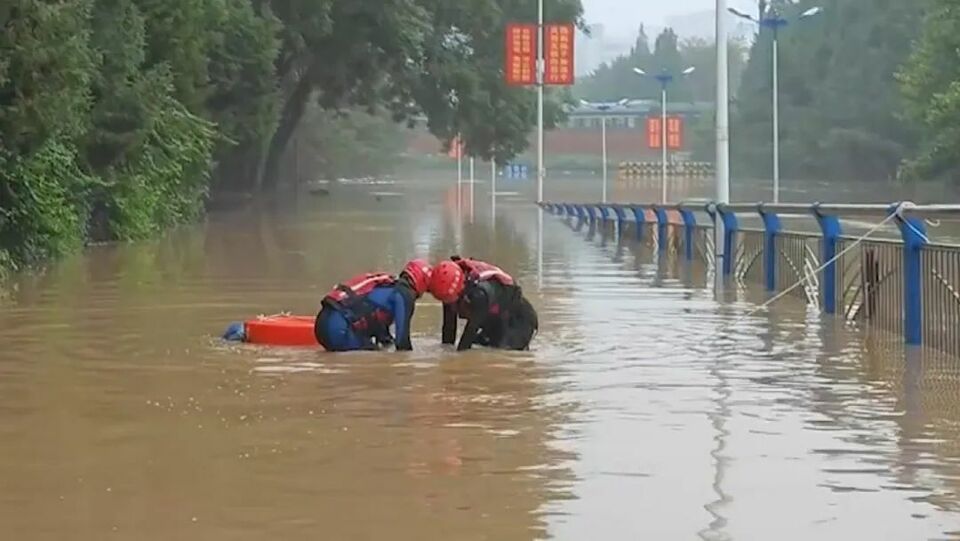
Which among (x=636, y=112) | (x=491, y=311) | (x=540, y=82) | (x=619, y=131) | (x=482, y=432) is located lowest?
(x=482, y=432)

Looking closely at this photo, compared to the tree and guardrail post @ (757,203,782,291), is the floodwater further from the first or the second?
the tree

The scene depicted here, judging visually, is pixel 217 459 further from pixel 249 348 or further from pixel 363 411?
pixel 249 348

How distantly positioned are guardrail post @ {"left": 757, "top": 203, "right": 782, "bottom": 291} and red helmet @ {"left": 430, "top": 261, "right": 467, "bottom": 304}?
8507mm

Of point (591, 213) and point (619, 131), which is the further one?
point (619, 131)

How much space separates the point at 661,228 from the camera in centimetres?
3288

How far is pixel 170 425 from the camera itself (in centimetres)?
984

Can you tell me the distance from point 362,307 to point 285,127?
53482 millimetres

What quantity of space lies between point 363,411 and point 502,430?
107 centimetres

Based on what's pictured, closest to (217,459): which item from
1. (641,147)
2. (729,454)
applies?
(729,454)

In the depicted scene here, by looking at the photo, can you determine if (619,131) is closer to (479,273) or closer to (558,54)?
(558,54)

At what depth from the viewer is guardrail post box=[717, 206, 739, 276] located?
79.3 ft

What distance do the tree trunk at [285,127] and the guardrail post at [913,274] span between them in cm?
4653

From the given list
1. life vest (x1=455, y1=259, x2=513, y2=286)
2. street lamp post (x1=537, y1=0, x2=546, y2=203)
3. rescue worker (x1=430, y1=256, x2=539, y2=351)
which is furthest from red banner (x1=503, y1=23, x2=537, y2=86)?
life vest (x1=455, y1=259, x2=513, y2=286)

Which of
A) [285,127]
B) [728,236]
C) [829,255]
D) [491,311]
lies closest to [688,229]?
[728,236]
